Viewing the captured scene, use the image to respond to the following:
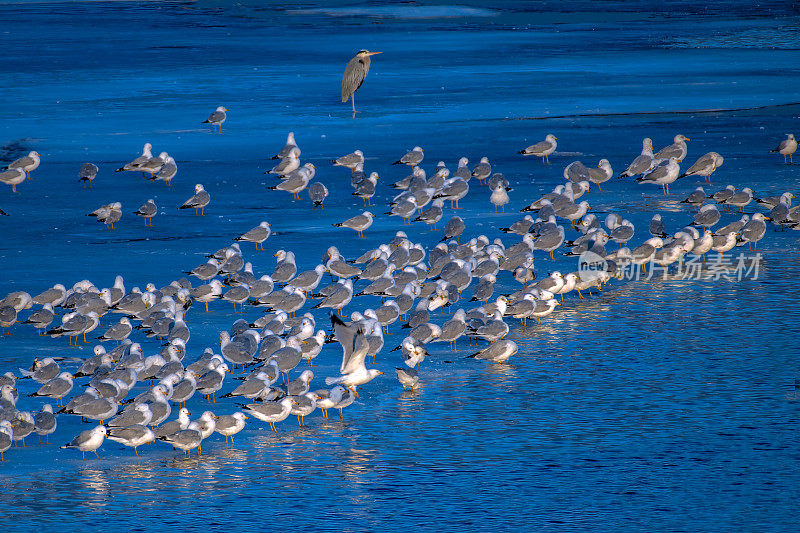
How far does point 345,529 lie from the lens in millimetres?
8078

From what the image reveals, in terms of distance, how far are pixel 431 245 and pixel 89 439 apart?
7.92m

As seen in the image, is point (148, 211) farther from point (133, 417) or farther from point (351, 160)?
point (133, 417)

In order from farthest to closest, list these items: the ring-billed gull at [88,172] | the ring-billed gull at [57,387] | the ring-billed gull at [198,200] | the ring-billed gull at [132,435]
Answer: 1. the ring-billed gull at [88,172]
2. the ring-billed gull at [198,200]
3. the ring-billed gull at [57,387]
4. the ring-billed gull at [132,435]

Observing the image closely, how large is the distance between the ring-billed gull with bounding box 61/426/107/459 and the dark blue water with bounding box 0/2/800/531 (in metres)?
0.13

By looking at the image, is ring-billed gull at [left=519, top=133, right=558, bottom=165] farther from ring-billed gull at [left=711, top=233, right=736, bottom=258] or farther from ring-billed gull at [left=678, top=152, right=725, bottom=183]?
ring-billed gull at [left=711, top=233, right=736, bottom=258]

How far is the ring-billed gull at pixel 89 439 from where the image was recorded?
9.55m

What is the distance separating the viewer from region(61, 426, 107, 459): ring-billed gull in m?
9.55

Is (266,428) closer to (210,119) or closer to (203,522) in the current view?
(203,522)

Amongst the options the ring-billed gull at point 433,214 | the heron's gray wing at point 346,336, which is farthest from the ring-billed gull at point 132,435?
the ring-billed gull at point 433,214

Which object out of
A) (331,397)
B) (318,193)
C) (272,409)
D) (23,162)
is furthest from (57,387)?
(23,162)

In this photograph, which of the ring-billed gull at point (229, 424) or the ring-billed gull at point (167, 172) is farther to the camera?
the ring-billed gull at point (167, 172)

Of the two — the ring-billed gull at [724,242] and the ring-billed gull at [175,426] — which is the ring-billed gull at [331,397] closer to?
the ring-billed gull at [175,426]

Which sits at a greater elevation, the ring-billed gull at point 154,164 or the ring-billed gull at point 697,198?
the ring-billed gull at point 154,164

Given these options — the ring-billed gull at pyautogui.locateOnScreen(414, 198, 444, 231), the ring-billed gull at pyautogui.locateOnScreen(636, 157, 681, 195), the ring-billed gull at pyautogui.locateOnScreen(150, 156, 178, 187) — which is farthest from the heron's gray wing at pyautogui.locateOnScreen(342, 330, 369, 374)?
the ring-billed gull at pyautogui.locateOnScreen(150, 156, 178, 187)
